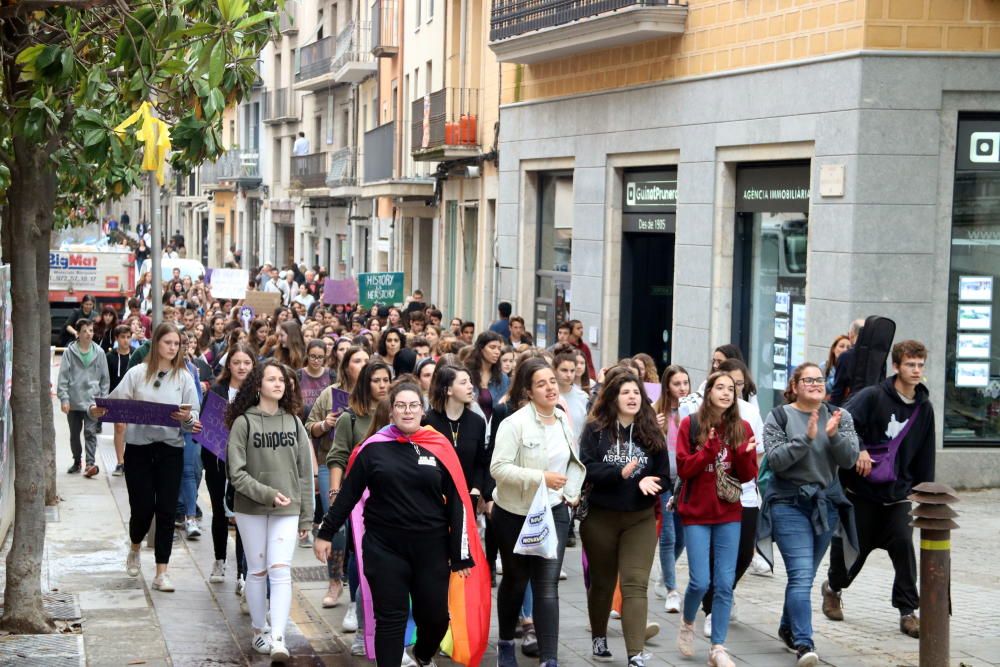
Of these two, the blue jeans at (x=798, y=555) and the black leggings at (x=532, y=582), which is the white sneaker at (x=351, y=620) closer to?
the black leggings at (x=532, y=582)

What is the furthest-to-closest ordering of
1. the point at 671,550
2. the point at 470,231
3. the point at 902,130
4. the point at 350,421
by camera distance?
the point at 470,231 → the point at 902,130 → the point at 671,550 → the point at 350,421

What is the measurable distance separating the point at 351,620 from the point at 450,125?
63.7 ft

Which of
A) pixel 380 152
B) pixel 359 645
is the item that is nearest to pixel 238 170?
pixel 380 152

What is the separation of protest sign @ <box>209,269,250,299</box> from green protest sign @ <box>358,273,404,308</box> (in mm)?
4672

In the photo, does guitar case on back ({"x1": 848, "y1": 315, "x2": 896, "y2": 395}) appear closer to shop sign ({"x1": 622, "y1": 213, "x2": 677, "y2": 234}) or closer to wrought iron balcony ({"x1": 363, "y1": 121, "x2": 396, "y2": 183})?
shop sign ({"x1": 622, "y1": 213, "x2": 677, "y2": 234})

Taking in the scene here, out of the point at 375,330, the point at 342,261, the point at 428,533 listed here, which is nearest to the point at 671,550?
the point at 428,533

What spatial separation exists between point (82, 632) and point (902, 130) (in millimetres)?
9107

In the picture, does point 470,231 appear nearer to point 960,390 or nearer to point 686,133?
point 686,133

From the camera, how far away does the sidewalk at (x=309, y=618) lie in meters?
8.64

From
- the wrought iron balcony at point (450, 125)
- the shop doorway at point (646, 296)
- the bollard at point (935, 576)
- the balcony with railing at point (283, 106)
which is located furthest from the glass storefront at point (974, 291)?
the balcony with railing at point (283, 106)

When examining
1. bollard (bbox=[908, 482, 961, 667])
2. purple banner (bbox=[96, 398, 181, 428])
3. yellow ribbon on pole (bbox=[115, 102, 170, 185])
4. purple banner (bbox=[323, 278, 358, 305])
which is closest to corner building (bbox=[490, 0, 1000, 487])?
purple banner (bbox=[323, 278, 358, 305])

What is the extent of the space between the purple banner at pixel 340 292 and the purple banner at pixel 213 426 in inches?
593

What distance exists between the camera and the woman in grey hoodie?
28.3ft

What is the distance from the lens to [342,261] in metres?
45.3
